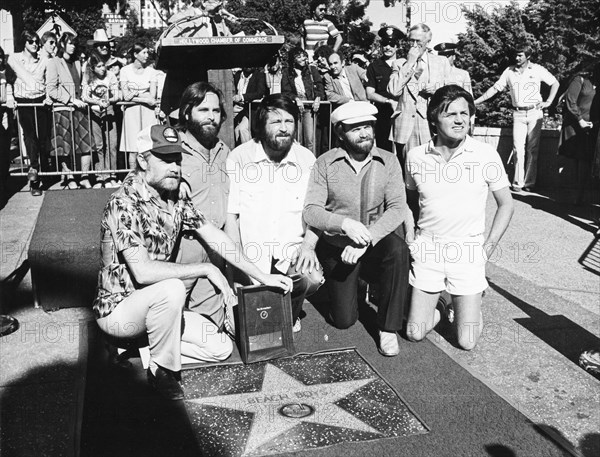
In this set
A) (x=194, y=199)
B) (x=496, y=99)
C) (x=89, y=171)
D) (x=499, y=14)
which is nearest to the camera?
(x=194, y=199)

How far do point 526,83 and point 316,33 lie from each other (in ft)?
11.5

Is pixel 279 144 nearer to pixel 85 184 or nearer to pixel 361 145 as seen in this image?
pixel 361 145

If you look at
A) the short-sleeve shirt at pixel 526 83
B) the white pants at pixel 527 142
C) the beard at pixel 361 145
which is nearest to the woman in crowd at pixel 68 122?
the beard at pixel 361 145

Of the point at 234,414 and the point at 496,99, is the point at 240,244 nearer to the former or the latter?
the point at 234,414

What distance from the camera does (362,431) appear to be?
11.9 ft

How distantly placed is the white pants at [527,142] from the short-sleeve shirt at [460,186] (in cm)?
617

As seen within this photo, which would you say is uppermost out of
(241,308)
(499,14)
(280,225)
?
(499,14)

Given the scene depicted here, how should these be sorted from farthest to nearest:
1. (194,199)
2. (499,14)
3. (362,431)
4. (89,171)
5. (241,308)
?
1. (499,14)
2. (89,171)
3. (194,199)
4. (241,308)
5. (362,431)

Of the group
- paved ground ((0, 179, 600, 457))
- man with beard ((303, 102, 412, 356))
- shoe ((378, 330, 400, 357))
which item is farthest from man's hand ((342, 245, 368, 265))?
paved ground ((0, 179, 600, 457))

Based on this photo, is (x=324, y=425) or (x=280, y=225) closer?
(x=324, y=425)

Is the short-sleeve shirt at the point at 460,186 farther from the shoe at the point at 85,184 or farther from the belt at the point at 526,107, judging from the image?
the belt at the point at 526,107

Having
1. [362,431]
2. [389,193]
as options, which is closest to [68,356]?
[362,431]

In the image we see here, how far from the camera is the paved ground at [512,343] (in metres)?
3.74

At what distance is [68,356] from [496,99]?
13.3 meters
